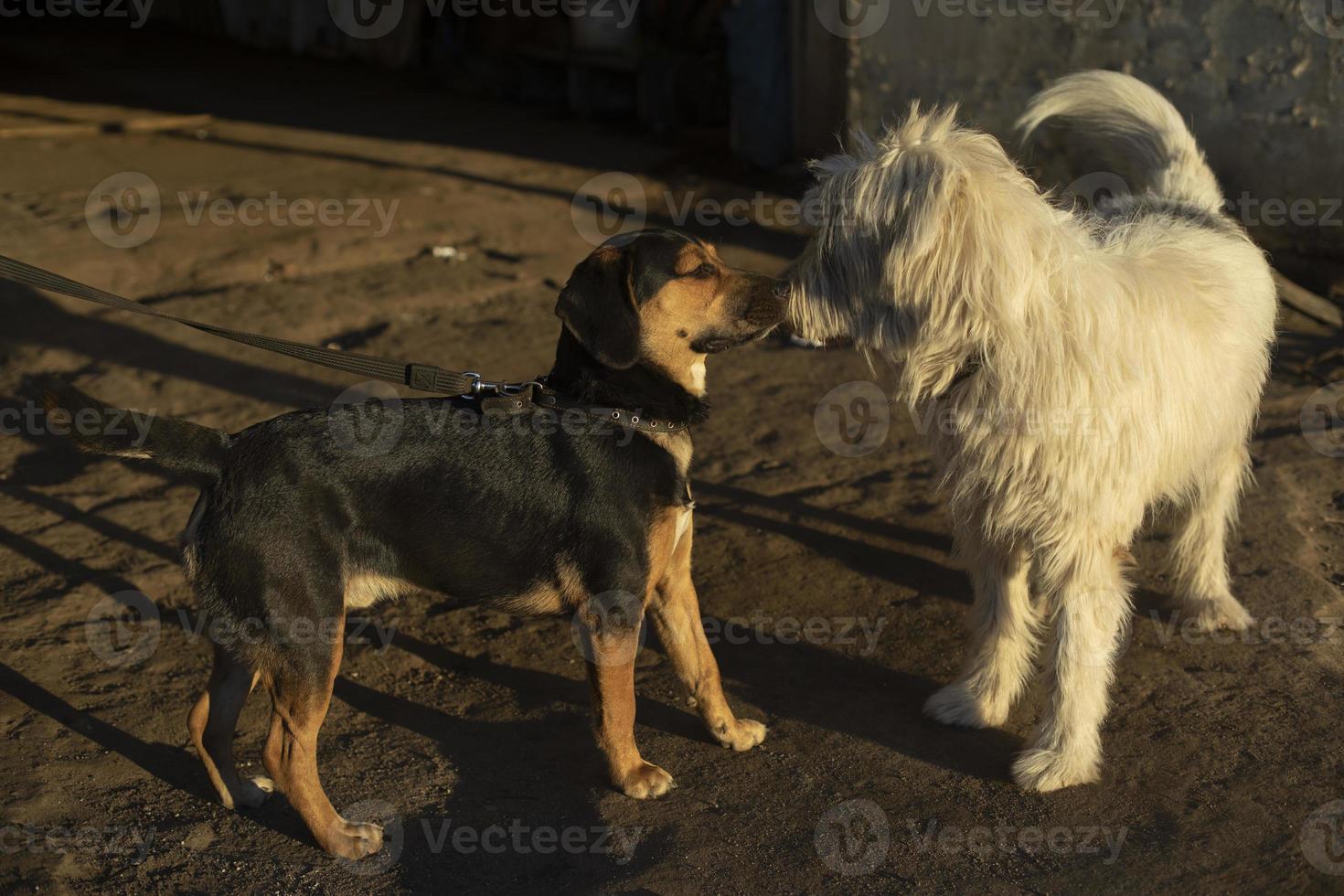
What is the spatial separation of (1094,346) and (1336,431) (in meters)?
3.32

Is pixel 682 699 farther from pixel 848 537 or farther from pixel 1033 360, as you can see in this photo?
pixel 1033 360

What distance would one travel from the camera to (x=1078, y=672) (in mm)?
3961

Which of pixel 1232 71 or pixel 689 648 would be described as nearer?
pixel 689 648

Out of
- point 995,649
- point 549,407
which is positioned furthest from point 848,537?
point 549,407

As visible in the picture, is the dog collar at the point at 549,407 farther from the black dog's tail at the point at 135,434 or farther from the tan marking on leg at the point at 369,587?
the black dog's tail at the point at 135,434

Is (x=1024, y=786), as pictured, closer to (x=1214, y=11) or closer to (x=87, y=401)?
(x=87, y=401)

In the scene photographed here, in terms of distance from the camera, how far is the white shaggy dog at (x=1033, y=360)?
11.8ft

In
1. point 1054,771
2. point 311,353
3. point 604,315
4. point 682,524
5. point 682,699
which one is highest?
point 604,315

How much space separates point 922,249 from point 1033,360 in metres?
0.50

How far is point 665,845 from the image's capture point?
148 inches

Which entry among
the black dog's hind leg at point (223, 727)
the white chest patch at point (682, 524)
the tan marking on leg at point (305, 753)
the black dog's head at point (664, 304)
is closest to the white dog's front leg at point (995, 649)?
the white chest patch at point (682, 524)

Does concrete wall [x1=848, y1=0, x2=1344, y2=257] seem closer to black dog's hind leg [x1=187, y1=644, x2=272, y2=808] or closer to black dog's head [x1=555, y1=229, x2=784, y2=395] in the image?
black dog's head [x1=555, y1=229, x2=784, y2=395]

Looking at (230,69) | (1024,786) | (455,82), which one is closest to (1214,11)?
(1024,786)

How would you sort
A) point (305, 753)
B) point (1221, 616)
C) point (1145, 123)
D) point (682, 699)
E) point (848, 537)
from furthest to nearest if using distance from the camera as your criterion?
1. point (848, 537)
2. point (1145, 123)
3. point (1221, 616)
4. point (682, 699)
5. point (305, 753)
